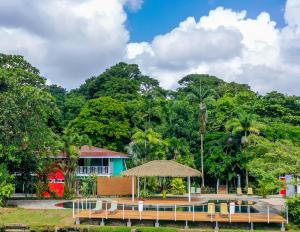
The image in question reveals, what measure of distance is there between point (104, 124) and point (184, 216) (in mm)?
28331

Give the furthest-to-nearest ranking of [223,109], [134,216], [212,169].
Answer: [223,109]
[212,169]
[134,216]

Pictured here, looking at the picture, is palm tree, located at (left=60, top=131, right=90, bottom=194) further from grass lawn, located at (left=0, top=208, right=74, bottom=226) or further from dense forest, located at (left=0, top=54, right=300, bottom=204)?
grass lawn, located at (left=0, top=208, right=74, bottom=226)

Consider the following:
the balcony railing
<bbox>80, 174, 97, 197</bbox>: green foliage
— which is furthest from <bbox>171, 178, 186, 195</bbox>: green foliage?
<bbox>80, 174, 97, 197</bbox>: green foliage

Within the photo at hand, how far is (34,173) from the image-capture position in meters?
36.8

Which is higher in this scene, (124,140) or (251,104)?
(251,104)

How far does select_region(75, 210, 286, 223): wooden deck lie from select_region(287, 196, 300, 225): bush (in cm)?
73

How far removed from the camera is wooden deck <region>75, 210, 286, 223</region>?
76.0 feet

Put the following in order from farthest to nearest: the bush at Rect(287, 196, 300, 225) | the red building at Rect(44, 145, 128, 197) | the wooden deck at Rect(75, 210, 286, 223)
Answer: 1. the red building at Rect(44, 145, 128, 197)
2. the bush at Rect(287, 196, 300, 225)
3. the wooden deck at Rect(75, 210, 286, 223)

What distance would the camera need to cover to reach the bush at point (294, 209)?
76.7 feet

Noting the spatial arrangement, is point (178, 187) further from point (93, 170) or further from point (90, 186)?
point (93, 170)

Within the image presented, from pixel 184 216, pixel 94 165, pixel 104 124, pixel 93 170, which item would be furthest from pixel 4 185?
pixel 104 124

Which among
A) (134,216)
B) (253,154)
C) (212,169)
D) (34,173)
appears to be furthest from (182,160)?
(134,216)

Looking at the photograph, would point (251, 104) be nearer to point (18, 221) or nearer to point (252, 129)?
point (252, 129)

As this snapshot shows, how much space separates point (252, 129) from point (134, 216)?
20.4 metres
